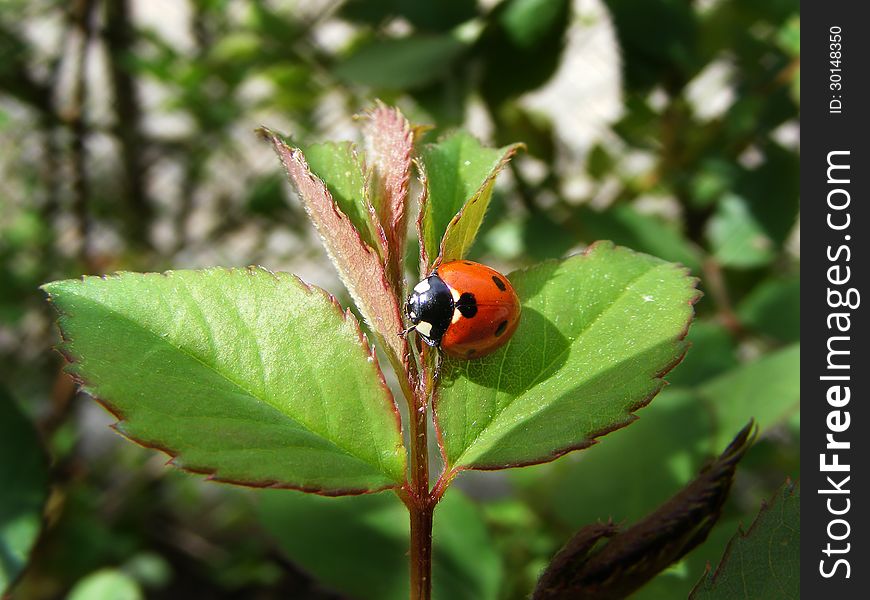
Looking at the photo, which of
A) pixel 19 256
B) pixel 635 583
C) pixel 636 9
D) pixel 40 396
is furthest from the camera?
pixel 40 396

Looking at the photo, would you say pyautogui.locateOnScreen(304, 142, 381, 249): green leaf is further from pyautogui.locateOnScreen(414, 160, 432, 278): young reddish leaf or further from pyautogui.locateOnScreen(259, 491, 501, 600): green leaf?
pyautogui.locateOnScreen(259, 491, 501, 600): green leaf

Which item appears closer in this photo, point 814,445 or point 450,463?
point 450,463

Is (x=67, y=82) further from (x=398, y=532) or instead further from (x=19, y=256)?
(x=398, y=532)

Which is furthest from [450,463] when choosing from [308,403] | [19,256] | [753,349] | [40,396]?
[40,396]

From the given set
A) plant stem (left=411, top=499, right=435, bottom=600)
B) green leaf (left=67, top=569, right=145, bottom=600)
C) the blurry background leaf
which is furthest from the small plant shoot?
the blurry background leaf

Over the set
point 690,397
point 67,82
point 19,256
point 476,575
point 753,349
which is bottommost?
point 476,575

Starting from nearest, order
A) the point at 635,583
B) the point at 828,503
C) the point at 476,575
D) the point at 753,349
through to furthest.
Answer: the point at 635,583 → the point at 828,503 → the point at 476,575 → the point at 753,349
